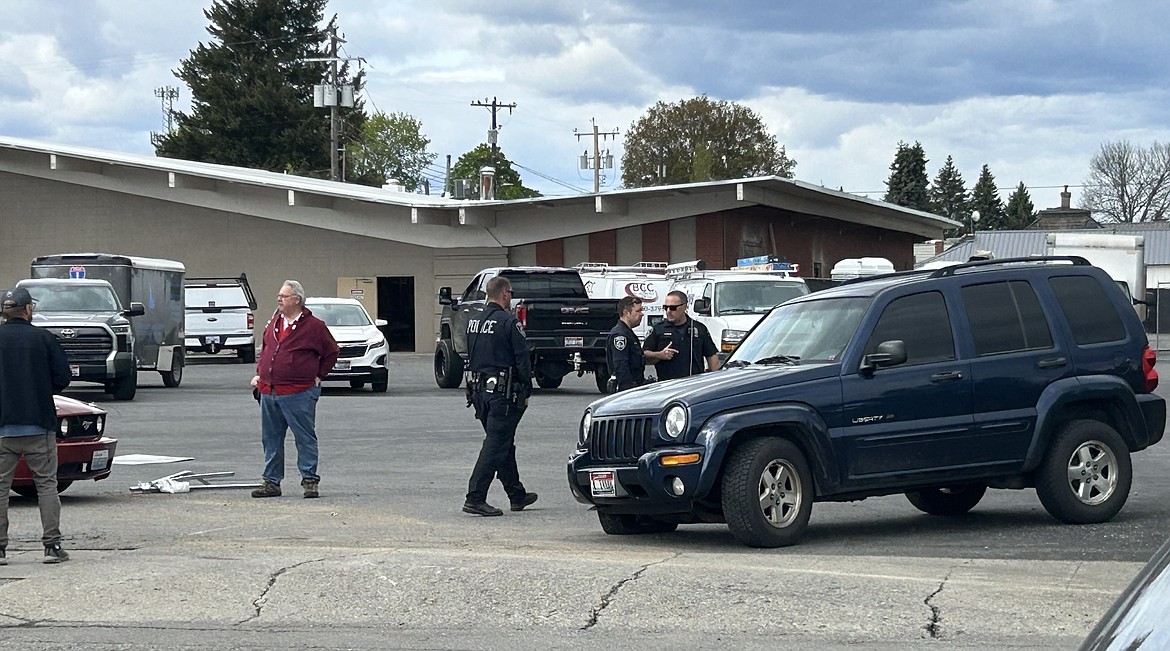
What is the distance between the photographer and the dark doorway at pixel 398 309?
48.7m

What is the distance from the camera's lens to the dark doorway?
48.7 metres

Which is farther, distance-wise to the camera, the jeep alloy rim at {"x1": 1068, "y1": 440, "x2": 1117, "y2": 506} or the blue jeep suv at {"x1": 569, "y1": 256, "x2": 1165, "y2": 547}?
the jeep alloy rim at {"x1": 1068, "y1": 440, "x2": 1117, "y2": 506}

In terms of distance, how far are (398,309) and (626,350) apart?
3600cm

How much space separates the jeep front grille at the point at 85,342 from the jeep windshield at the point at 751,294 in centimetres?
1038

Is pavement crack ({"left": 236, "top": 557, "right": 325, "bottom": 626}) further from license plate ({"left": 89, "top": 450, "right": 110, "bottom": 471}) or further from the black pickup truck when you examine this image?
the black pickup truck

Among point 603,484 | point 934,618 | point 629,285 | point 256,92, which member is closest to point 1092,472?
point 603,484

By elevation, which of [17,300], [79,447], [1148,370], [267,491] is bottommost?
[267,491]

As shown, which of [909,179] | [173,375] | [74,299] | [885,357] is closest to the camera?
[885,357]

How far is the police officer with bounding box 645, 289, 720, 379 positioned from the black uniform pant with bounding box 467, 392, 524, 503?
2.18m

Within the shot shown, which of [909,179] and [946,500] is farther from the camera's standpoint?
[909,179]

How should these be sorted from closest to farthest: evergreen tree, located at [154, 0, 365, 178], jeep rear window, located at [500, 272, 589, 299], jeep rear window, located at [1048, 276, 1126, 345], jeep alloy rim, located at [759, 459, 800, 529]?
1. jeep alloy rim, located at [759, 459, 800, 529]
2. jeep rear window, located at [1048, 276, 1126, 345]
3. jeep rear window, located at [500, 272, 589, 299]
4. evergreen tree, located at [154, 0, 365, 178]

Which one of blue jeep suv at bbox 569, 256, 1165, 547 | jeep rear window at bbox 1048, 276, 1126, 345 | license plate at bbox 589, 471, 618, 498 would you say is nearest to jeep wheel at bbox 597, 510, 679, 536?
blue jeep suv at bbox 569, 256, 1165, 547

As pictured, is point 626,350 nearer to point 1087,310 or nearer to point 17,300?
point 1087,310

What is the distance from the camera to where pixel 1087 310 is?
1100 cm
